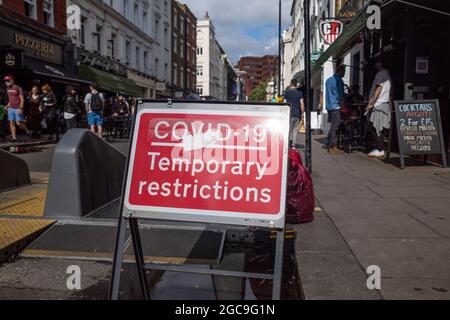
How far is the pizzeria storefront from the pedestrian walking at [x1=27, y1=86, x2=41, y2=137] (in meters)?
2.10

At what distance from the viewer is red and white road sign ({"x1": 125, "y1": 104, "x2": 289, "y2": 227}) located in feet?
7.58

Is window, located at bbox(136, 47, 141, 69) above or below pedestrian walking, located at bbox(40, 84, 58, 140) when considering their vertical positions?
above

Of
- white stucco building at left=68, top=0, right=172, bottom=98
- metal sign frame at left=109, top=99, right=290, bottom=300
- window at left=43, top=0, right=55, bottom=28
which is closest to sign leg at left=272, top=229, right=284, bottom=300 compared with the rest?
metal sign frame at left=109, top=99, right=290, bottom=300

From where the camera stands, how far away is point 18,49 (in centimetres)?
1591

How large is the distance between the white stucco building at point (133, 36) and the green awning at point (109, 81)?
1.24m

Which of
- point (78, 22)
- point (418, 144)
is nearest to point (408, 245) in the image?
point (418, 144)

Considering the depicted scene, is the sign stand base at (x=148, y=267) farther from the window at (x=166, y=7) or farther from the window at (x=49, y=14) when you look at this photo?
the window at (x=166, y=7)

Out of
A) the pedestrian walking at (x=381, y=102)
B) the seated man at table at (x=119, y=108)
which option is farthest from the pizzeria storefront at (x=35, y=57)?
the pedestrian walking at (x=381, y=102)

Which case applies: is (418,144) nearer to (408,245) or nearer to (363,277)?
(408,245)

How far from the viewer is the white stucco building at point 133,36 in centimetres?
2478

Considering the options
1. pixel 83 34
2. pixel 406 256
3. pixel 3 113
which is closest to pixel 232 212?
pixel 406 256

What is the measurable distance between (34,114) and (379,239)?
45.9ft

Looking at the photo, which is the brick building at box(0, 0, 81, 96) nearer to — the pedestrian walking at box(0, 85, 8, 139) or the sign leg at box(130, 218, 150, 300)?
the pedestrian walking at box(0, 85, 8, 139)

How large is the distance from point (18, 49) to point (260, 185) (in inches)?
645
